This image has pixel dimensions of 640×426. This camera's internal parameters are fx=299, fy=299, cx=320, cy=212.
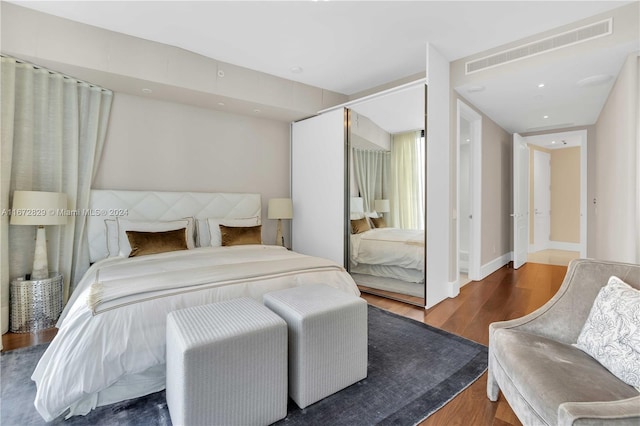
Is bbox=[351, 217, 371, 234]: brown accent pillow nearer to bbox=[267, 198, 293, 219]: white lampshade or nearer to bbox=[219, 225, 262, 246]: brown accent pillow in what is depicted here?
bbox=[267, 198, 293, 219]: white lampshade

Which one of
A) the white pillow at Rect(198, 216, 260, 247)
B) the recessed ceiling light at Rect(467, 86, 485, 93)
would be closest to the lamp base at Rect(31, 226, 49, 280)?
the white pillow at Rect(198, 216, 260, 247)

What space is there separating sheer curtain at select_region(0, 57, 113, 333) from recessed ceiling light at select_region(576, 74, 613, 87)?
5076mm

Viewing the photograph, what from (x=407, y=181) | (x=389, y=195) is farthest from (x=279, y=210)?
(x=407, y=181)

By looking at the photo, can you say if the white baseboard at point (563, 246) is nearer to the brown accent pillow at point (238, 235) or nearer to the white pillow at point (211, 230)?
the brown accent pillow at point (238, 235)

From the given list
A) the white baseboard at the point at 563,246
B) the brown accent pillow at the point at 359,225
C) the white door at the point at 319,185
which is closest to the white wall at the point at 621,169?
the brown accent pillow at the point at 359,225

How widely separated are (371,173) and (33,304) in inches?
141

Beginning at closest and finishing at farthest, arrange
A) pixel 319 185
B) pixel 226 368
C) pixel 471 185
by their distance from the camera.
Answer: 1. pixel 226 368
2. pixel 319 185
3. pixel 471 185

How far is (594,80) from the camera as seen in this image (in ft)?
10.3

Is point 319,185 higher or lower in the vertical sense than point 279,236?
higher

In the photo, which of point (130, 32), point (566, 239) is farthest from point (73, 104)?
point (566, 239)

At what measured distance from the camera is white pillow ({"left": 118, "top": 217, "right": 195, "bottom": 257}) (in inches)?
119

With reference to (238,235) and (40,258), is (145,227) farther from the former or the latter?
(238,235)

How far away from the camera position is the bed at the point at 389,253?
331 centimetres

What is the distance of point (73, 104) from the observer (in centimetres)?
297
